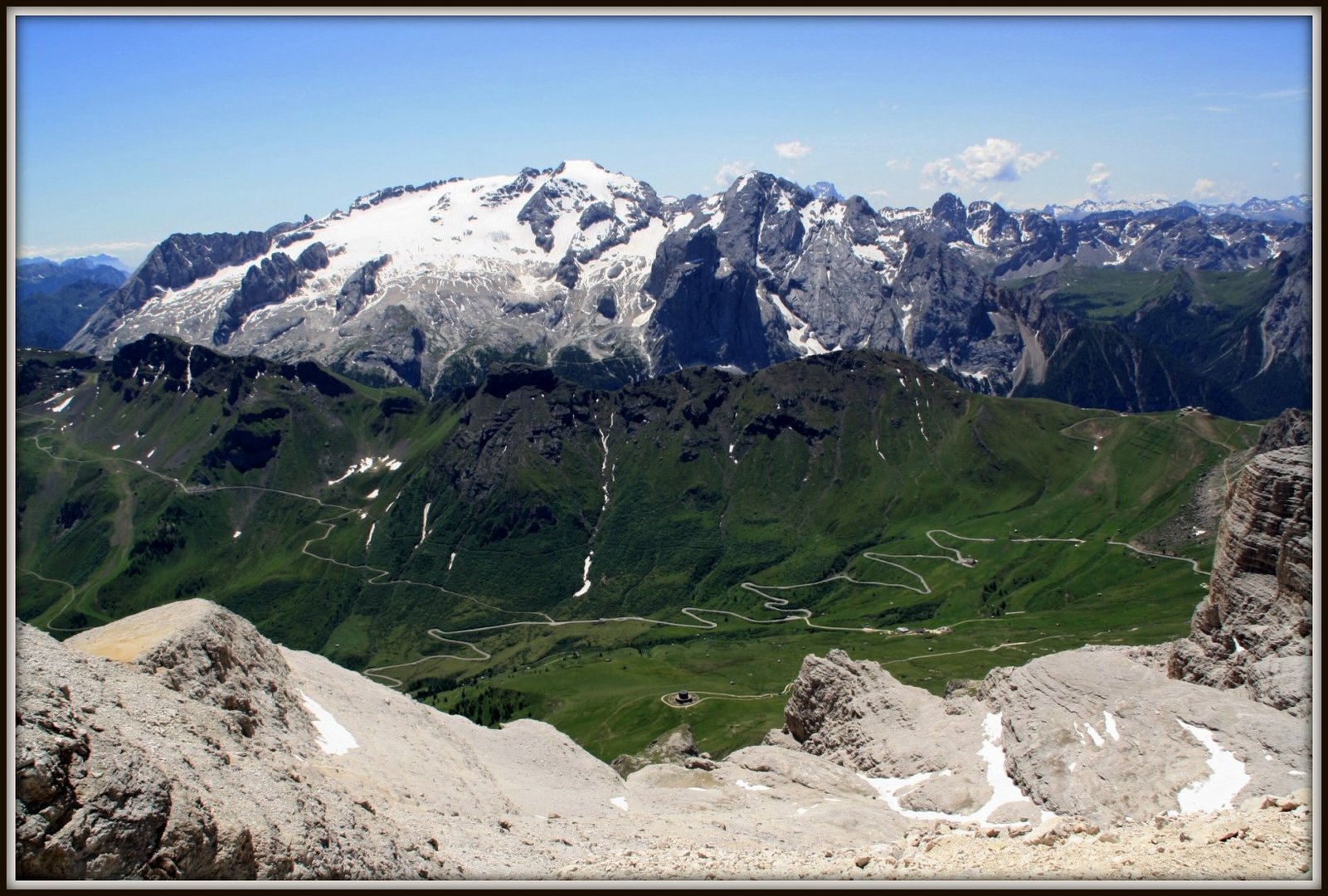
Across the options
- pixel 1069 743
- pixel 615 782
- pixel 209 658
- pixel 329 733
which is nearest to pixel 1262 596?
pixel 1069 743

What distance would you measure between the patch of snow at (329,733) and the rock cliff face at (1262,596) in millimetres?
57537

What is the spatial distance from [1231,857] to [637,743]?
437 feet

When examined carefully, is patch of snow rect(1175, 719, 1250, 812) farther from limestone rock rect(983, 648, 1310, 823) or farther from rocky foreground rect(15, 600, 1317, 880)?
rocky foreground rect(15, 600, 1317, 880)

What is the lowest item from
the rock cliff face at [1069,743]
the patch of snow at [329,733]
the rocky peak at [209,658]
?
the rock cliff face at [1069,743]

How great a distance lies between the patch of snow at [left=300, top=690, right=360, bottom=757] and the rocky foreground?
202mm

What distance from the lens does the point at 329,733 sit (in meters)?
49.1

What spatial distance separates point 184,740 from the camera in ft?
106

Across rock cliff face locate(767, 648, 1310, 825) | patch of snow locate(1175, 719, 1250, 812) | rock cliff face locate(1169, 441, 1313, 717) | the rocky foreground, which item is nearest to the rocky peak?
the rocky foreground

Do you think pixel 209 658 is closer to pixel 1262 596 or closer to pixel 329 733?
pixel 329 733

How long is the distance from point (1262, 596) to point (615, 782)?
4883 cm

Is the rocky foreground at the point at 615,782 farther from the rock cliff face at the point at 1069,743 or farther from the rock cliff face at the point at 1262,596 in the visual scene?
the rock cliff face at the point at 1262,596

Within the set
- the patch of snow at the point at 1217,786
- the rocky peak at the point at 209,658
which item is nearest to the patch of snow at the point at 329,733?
the rocky peak at the point at 209,658

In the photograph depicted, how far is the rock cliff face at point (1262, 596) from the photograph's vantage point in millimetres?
61344

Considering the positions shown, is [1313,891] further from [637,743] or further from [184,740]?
[637,743]
